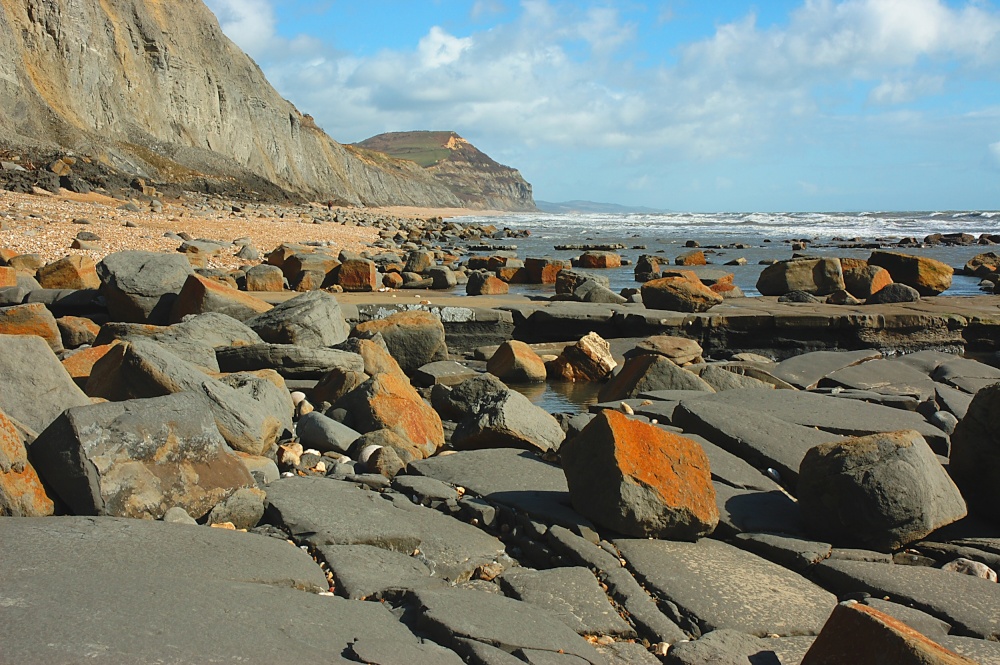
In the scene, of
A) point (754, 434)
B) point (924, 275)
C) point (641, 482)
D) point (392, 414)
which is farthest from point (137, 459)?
point (924, 275)

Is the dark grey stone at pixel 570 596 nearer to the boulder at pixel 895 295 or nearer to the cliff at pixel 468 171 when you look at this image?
the boulder at pixel 895 295

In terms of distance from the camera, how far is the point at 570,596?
2990 mm

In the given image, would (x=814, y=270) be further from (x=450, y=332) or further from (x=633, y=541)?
(x=633, y=541)

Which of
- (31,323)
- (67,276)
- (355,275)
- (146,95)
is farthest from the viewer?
(146,95)

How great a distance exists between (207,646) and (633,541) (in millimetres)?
1851

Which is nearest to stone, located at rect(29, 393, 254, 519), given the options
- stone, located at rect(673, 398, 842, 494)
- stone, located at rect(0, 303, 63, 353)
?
stone, located at rect(673, 398, 842, 494)

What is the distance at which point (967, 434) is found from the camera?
403 cm

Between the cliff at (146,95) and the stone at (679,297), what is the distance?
21908 millimetres

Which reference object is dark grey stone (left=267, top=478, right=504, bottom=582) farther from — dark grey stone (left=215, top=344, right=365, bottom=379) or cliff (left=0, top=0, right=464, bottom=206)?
cliff (left=0, top=0, right=464, bottom=206)

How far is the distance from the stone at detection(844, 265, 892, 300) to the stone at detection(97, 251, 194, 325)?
9.77 m

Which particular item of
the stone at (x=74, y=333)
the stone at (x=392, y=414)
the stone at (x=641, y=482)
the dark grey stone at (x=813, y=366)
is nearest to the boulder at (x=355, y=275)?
the stone at (x=74, y=333)

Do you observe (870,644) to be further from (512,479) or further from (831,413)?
(831,413)

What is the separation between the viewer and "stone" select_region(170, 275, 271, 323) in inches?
318

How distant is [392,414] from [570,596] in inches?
86.6
